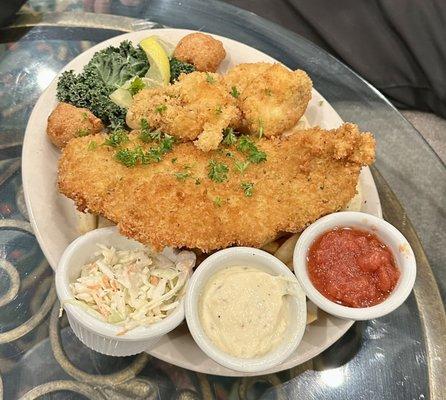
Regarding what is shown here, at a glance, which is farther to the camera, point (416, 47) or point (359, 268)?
point (416, 47)

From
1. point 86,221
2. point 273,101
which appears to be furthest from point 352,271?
point 86,221

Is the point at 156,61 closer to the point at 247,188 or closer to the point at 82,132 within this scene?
the point at 82,132

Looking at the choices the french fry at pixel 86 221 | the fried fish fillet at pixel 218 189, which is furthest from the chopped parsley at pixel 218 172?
the french fry at pixel 86 221

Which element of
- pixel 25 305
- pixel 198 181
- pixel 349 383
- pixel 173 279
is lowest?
pixel 349 383

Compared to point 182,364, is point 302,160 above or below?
above

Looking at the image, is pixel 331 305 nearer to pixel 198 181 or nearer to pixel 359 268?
pixel 359 268

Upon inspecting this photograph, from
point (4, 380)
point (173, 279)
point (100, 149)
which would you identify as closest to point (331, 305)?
point (173, 279)
